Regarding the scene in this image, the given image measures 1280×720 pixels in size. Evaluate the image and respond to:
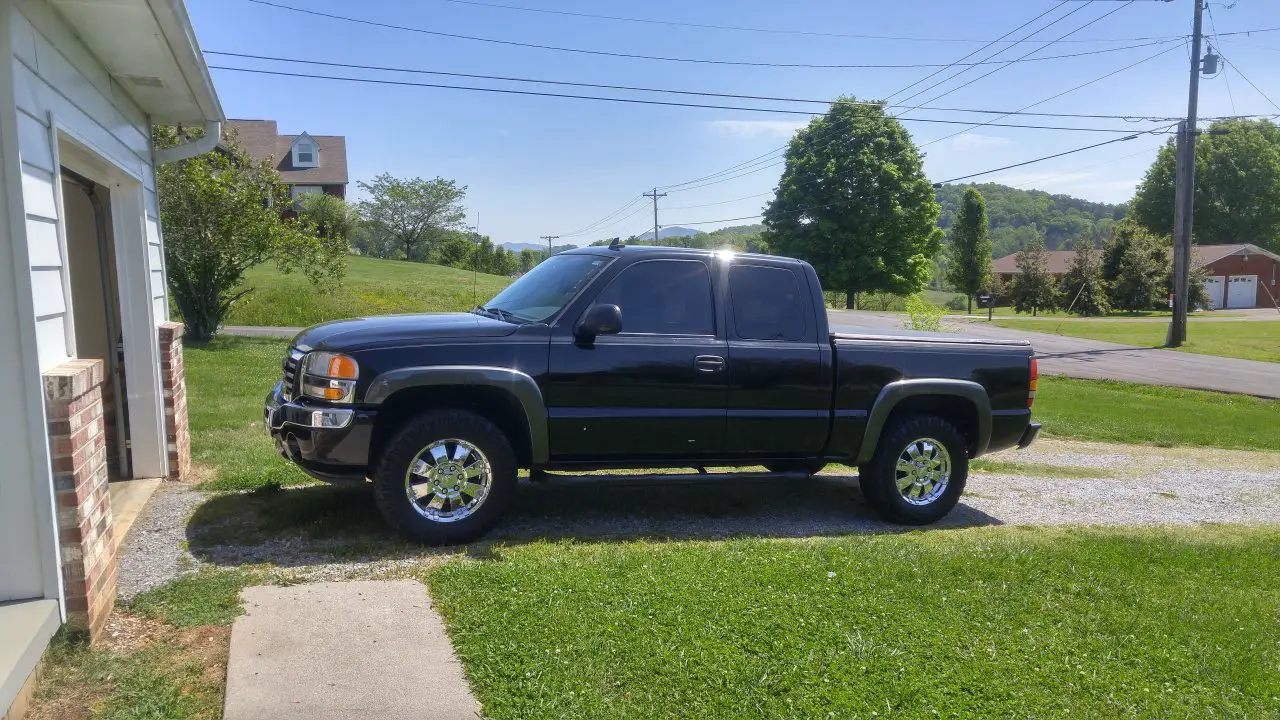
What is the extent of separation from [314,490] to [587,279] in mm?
2687

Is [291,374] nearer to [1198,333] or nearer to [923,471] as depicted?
[923,471]

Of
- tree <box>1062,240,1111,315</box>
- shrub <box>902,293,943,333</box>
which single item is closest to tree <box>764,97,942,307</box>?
tree <box>1062,240,1111,315</box>

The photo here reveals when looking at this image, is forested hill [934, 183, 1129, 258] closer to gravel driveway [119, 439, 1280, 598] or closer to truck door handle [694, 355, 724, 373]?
gravel driveway [119, 439, 1280, 598]

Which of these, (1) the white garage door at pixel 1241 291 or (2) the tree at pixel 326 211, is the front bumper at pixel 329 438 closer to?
(2) the tree at pixel 326 211

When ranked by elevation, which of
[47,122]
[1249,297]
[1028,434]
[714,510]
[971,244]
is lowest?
[1249,297]

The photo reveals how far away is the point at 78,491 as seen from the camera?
396 centimetres

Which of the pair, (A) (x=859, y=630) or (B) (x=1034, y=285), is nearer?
(A) (x=859, y=630)

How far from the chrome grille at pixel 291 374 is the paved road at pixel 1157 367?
1388cm

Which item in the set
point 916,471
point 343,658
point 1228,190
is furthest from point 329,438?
point 1228,190

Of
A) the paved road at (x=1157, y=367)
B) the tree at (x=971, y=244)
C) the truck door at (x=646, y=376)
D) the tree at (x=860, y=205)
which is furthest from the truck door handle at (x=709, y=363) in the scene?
the tree at (x=971, y=244)

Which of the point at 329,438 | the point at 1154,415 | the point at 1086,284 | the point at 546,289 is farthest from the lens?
the point at 1086,284

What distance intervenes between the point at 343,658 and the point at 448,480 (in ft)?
5.92

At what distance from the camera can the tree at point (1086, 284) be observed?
50.2 meters

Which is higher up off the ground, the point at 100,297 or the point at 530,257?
the point at 530,257
